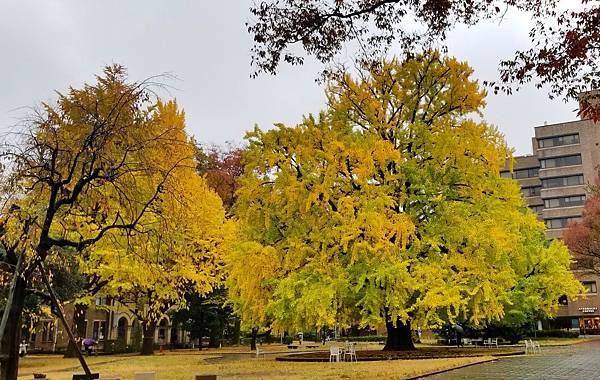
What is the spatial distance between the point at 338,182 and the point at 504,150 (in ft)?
24.2

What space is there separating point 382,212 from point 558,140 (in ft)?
198

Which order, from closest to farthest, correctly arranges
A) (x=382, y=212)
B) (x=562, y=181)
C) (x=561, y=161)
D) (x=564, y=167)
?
(x=382, y=212)
(x=564, y=167)
(x=562, y=181)
(x=561, y=161)

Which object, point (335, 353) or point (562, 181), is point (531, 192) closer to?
point (562, 181)

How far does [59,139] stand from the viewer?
10.3m

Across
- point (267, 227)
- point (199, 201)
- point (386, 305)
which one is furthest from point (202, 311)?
point (386, 305)

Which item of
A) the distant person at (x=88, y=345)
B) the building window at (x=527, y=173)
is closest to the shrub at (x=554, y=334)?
the building window at (x=527, y=173)

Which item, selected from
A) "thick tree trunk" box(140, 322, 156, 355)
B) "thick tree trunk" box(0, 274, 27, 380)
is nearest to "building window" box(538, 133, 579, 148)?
"thick tree trunk" box(140, 322, 156, 355)

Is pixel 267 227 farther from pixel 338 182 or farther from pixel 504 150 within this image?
pixel 504 150

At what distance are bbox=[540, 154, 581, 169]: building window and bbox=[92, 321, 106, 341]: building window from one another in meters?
57.6

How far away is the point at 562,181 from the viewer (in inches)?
2746

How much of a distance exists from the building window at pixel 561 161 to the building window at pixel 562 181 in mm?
1709

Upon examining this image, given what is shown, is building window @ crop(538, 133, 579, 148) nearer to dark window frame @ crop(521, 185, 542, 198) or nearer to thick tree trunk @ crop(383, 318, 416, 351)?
dark window frame @ crop(521, 185, 542, 198)

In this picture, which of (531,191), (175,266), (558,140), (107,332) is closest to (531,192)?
(531,191)

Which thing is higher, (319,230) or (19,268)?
(319,230)
